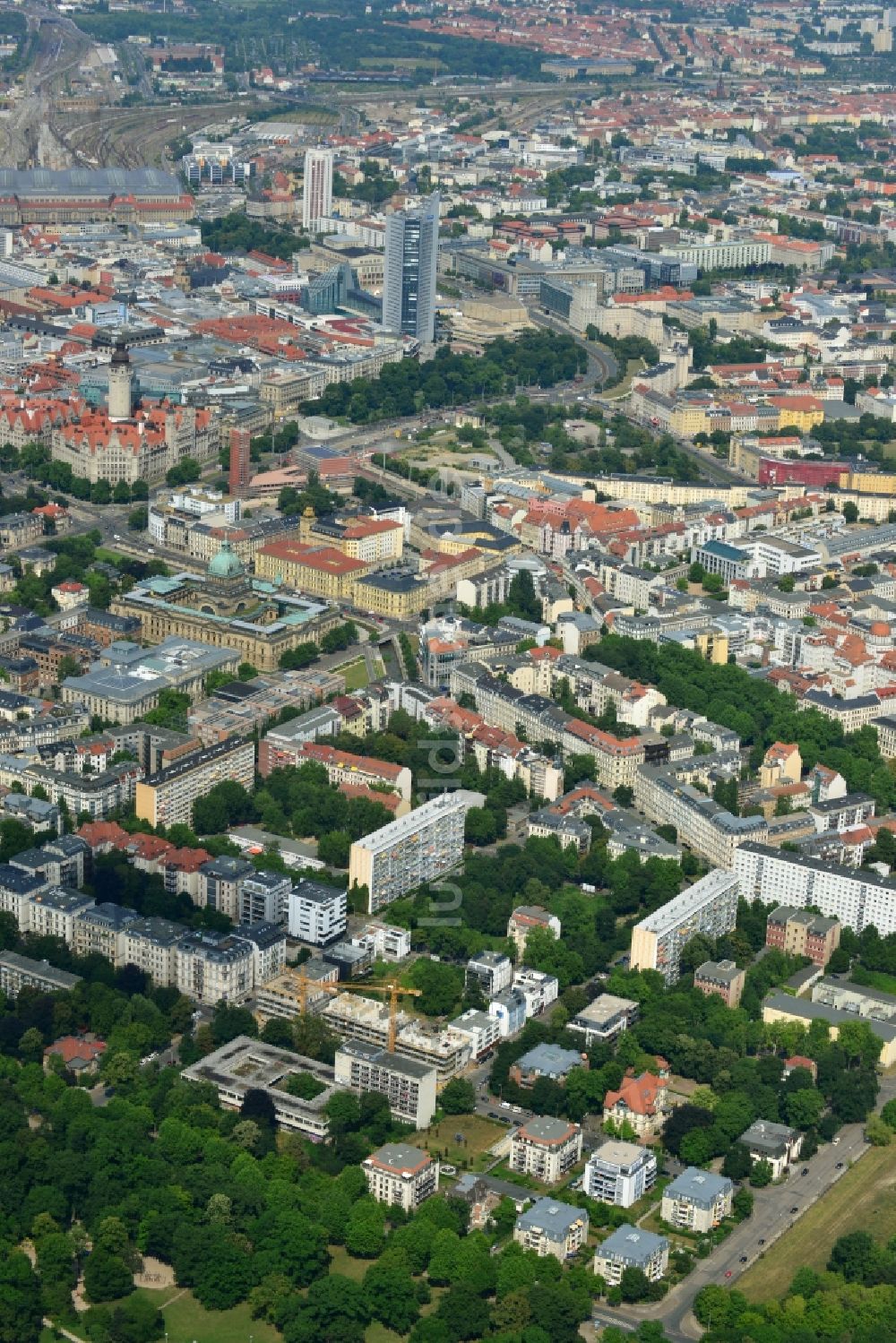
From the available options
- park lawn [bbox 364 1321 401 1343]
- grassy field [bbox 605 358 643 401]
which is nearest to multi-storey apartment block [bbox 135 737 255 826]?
park lawn [bbox 364 1321 401 1343]

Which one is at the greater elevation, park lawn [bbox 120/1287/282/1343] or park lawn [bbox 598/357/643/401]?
park lawn [bbox 120/1287/282/1343]

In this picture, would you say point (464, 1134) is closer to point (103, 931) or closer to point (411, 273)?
point (103, 931)

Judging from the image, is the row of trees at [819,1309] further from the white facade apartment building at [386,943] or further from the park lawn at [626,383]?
the park lawn at [626,383]

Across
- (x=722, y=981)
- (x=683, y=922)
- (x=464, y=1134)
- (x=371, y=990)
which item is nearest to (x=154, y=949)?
(x=371, y=990)

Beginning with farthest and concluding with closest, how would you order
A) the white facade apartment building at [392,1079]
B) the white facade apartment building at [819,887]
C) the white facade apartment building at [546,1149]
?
the white facade apartment building at [819,887], the white facade apartment building at [392,1079], the white facade apartment building at [546,1149]

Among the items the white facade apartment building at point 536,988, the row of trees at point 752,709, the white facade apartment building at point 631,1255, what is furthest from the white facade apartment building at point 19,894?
the row of trees at point 752,709

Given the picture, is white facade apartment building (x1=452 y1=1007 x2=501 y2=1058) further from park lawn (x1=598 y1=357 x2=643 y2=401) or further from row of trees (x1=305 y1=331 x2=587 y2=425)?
park lawn (x1=598 y1=357 x2=643 y2=401)
